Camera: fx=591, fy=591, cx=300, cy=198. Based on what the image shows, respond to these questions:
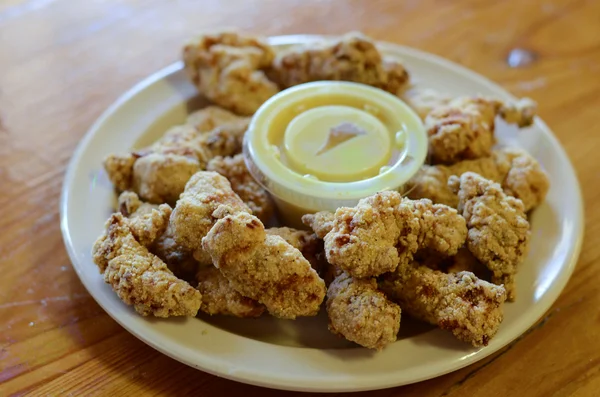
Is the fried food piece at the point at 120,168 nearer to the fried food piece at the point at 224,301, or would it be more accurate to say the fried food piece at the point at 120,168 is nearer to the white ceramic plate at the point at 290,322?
the white ceramic plate at the point at 290,322

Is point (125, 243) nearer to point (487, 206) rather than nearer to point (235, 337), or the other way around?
point (235, 337)

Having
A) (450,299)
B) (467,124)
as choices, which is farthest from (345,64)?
(450,299)

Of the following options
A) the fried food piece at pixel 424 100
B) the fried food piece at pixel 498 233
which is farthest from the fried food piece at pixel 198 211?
the fried food piece at pixel 424 100

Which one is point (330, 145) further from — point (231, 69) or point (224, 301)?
point (224, 301)

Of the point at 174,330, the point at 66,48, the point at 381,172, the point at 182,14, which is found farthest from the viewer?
the point at 182,14

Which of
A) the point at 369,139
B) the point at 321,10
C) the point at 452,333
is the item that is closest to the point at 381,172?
the point at 369,139

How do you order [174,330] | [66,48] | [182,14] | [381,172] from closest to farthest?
[174,330] < [381,172] < [66,48] < [182,14]

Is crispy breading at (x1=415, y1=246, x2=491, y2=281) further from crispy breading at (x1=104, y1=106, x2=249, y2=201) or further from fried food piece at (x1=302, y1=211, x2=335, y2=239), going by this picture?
crispy breading at (x1=104, y1=106, x2=249, y2=201)

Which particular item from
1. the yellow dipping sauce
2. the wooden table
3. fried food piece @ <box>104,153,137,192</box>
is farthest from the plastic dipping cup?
the wooden table
